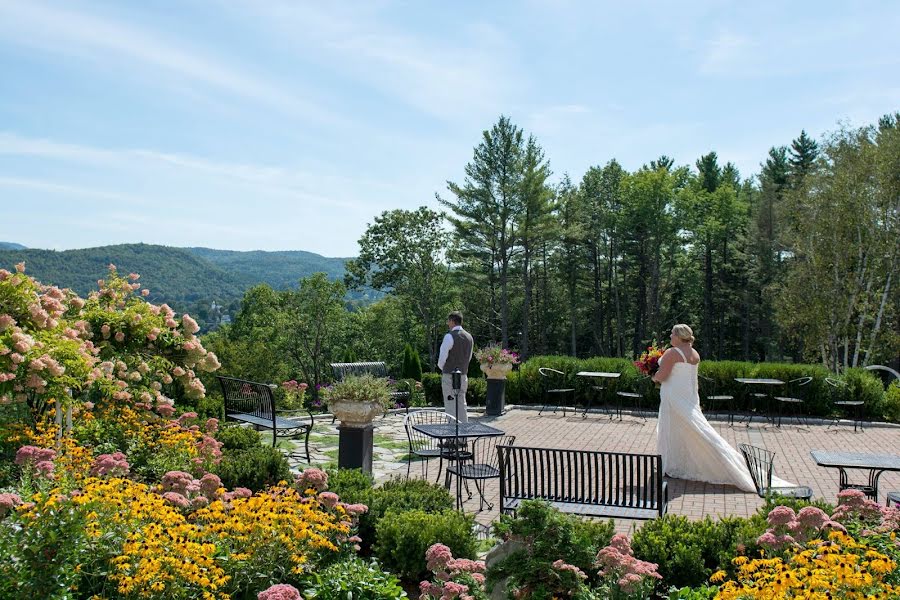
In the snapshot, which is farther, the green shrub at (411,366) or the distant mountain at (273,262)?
the distant mountain at (273,262)

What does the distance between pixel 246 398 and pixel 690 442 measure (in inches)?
219

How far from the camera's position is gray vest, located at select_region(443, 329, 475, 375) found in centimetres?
1016

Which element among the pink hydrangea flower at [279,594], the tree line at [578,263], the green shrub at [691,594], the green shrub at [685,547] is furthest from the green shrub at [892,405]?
the tree line at [578,263]

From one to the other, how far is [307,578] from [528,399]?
37.8 feet

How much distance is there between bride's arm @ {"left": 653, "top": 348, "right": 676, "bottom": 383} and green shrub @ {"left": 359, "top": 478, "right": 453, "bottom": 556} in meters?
3.53

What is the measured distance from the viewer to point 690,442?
26.8ft

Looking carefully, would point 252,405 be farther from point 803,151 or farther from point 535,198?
point 803,151

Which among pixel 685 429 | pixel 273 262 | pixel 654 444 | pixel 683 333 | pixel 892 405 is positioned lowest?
pixel 654 444

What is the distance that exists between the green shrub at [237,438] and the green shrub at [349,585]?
11.3ft

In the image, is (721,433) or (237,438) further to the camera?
(721,433)

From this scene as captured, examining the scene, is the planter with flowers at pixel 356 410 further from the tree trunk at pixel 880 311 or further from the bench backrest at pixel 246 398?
the tree trunk at pixel 880 311

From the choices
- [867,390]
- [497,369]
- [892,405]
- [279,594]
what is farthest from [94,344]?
[892,405]

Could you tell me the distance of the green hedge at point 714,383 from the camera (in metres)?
13.5

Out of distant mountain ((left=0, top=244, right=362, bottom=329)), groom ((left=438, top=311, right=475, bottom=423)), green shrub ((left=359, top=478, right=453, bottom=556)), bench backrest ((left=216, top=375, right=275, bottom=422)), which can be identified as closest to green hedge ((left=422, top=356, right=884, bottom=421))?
groom ((left=438, top=311, right=475, bottom=423))
